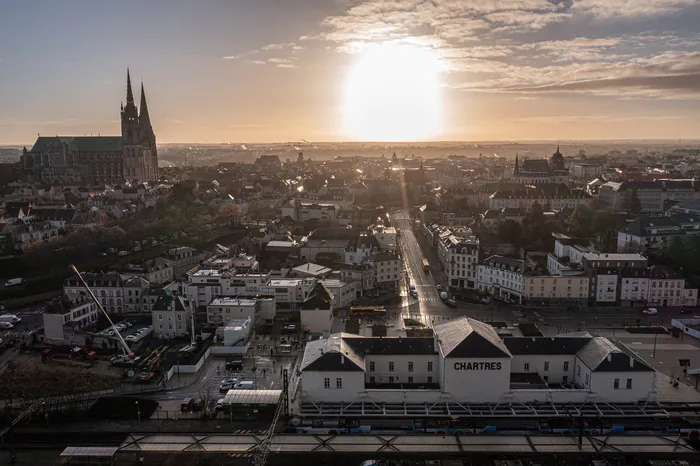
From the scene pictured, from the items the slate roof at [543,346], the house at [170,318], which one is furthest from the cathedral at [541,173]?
the house at [170,318]

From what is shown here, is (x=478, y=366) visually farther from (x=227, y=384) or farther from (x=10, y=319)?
(x=10, y=319)

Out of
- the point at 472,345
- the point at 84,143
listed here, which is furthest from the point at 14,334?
the point at 84,143

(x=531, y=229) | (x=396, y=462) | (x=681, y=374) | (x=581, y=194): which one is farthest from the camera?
(x=581, y=194)

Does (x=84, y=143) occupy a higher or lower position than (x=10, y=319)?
higher

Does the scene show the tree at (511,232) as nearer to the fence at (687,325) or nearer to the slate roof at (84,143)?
the fence at (687,325)

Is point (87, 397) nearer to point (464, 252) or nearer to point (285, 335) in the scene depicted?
point (285, 335)

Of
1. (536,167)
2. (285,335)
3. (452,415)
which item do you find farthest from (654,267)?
(536,167)

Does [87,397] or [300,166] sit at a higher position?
[300,166]
